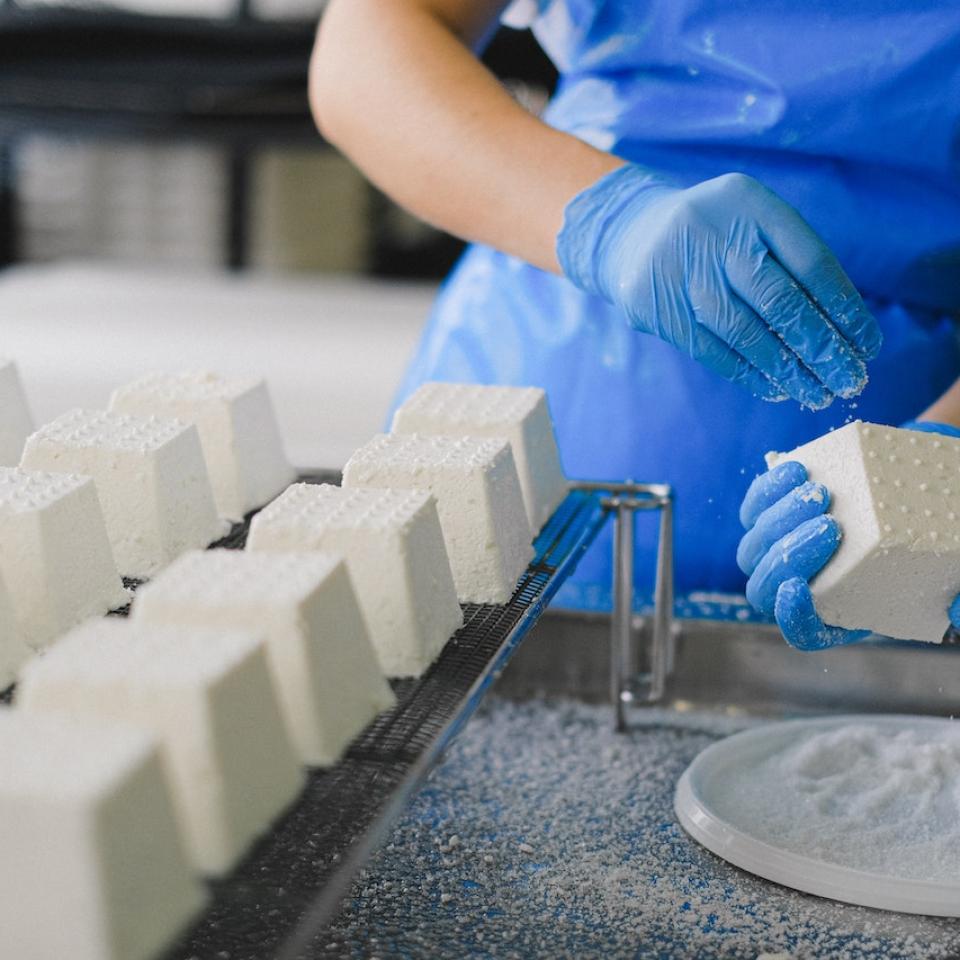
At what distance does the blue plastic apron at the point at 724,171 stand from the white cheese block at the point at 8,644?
0.86m

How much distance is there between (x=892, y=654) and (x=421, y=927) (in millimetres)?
700

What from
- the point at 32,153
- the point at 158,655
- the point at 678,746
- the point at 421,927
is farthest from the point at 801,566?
the point at 32,153

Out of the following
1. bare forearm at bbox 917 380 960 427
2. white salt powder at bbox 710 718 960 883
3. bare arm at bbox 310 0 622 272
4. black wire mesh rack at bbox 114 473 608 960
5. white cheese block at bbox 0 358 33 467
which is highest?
bare arm at bbox 310 0 622 272

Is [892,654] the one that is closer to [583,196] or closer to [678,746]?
[678,746]

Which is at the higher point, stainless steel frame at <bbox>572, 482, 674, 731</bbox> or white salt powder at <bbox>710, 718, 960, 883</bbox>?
stainless steel frame at <bbox>572, 482, 674, 731</bbox>

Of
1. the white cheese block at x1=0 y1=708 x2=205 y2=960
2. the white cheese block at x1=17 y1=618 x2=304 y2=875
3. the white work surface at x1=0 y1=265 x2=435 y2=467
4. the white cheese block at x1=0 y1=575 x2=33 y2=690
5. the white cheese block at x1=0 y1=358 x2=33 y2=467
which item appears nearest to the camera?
the white cheese block at x1=0 y1=708 x2=205 y2=960

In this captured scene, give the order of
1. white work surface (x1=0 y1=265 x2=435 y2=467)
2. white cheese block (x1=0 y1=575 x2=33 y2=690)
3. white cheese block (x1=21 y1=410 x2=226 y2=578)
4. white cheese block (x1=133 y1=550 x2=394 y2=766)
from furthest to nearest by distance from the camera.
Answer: white work surface (x1=0 y1=265 x2=435 y2=467) → white cheese block (x1=21 y1=410 x2=226 y2=578) → white cheese block (x1=0 y1=575 x2=33 y2=690) → white cheese block (x1=133 y1=550 x2=394 y2=766)

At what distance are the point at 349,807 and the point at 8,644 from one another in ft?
1.13

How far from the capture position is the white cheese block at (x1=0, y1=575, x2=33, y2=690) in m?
1.04

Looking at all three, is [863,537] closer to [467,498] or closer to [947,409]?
[467,498]

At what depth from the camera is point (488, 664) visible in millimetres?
1104

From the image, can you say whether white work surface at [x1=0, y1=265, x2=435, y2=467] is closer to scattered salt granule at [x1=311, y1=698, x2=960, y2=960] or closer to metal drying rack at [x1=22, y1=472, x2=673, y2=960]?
metal drying rack at [x1=22, y1=472, x2=673, y2=960]

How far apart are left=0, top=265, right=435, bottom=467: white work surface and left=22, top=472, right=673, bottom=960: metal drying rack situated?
50.9 inches

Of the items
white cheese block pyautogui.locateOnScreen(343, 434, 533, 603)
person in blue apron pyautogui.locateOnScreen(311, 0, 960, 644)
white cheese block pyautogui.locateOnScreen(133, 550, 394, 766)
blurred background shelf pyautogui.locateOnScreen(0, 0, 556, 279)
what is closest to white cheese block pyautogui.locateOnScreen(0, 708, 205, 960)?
white cheese block pyautogui.locateOnScreen(133, 550, 394, 766)
